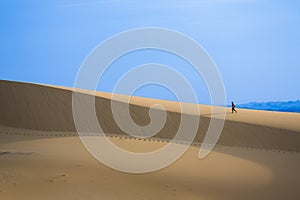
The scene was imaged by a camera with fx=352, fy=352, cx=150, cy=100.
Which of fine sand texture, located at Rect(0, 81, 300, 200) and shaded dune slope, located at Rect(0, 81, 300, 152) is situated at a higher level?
shaded dune slope, located at Rect(0, 81, 300, 152)

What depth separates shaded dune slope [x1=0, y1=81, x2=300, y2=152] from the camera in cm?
1689

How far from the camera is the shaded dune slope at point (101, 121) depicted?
16891mm

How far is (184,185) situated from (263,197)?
1.66 m

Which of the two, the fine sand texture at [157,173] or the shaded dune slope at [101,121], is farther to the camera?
the shaded dune slope at [101,121]

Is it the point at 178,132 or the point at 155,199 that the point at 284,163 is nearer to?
the point at 155,199

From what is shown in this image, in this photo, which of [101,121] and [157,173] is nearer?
[157,173]

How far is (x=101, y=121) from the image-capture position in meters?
19.8

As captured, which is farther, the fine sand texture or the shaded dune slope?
the shaded dune slope

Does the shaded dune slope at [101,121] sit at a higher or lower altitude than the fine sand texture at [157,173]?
higher

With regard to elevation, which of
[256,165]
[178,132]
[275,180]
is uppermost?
[178,132]

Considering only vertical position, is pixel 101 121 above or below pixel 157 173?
above

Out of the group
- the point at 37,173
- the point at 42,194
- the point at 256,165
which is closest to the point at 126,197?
the point at 42,194

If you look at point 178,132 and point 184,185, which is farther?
point 178,132

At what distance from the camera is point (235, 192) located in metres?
7.58
